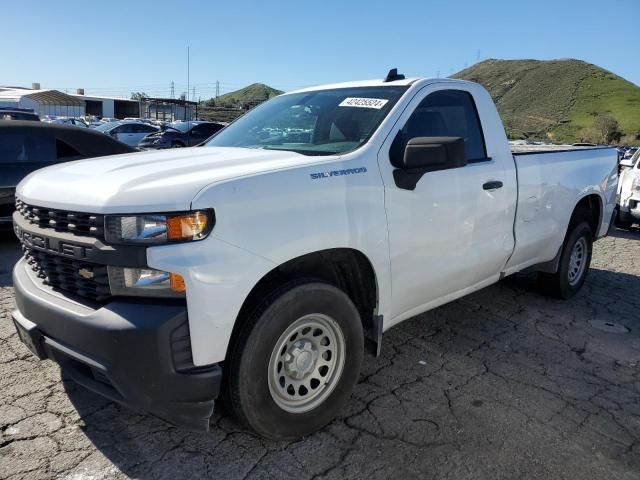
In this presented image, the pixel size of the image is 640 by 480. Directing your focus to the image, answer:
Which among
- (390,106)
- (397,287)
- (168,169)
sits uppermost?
(390,106)

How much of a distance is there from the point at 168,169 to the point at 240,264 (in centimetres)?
70

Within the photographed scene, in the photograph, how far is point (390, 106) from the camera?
339cm

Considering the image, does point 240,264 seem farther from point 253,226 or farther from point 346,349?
point 346,349

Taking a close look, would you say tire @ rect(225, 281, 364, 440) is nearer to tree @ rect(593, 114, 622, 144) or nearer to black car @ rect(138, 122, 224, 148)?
black car @ rect(138, 122, 224, 148)

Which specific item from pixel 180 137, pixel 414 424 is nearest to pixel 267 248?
pixel 414 424

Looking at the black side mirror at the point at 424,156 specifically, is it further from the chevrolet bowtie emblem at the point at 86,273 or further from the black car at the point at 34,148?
the black car at the point at 34,148

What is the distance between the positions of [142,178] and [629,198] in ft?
32.1

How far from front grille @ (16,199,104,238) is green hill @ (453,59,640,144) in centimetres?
7059

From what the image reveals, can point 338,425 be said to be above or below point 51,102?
below

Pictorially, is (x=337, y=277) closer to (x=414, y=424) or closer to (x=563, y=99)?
(x=414, y=424)

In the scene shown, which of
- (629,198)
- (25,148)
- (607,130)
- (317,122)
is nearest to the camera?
(317,122)

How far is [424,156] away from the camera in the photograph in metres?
3.02

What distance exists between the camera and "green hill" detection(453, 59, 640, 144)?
7788cm

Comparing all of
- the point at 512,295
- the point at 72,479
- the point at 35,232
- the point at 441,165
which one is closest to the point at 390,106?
the point at 441,165
